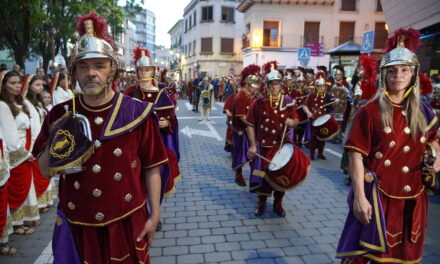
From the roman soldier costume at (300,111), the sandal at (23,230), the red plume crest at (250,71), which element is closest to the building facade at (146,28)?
the roman soldier costume at (300,111)

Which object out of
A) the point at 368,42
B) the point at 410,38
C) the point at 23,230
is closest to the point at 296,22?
the point at 368,42

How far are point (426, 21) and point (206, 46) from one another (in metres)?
33.8

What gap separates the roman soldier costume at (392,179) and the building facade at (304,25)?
3019cm

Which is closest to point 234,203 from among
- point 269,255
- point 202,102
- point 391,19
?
point 269,255

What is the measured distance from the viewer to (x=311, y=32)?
107ft

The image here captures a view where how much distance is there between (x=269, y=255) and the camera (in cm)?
411

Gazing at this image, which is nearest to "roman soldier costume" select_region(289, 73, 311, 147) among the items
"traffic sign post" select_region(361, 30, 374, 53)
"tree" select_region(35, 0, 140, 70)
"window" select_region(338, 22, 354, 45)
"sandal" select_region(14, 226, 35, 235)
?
"traffic sign post" select_region(361, 30, 374, 53)

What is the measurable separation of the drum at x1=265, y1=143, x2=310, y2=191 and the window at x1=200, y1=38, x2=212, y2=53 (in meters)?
40.5

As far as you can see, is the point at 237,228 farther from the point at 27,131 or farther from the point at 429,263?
the point at 27,131

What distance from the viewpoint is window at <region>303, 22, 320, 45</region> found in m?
32.6

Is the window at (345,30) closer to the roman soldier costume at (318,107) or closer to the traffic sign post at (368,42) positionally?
the traffic sign post at (368,42)

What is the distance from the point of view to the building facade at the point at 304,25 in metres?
32.0

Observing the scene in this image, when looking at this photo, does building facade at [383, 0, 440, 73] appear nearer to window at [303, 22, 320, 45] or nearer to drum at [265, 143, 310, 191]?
drum at [265, 143, 310, 191]

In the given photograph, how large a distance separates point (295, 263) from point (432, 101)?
440 cm
